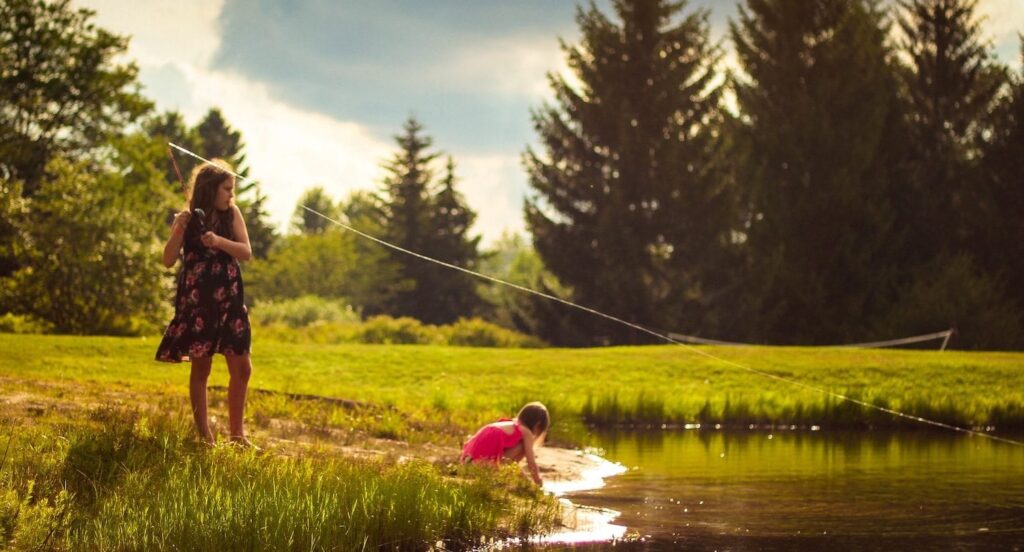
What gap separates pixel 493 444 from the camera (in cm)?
1087

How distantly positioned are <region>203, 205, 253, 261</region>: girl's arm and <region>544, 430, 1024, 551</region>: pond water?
334cm

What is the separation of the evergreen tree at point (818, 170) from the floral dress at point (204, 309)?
32040mm

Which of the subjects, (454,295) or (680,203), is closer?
(680,203)

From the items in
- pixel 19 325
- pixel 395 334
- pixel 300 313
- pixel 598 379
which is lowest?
pixel 598 379

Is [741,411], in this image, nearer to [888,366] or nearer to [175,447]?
[888,366]

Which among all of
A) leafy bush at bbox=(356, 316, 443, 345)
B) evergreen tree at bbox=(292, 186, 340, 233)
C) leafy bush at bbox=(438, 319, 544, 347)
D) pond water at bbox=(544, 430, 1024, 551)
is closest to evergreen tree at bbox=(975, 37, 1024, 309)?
leafy bush at bbox=(438, 319, 544, 347)

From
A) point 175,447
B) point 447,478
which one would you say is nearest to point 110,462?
point 175,447

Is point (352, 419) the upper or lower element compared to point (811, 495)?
upper

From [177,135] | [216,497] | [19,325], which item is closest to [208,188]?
[216,497]

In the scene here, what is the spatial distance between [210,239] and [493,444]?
3161 mm

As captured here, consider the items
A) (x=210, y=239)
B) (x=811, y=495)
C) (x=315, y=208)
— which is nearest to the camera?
(x=210, y=239)

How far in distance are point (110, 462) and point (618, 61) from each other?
3727 centimetres

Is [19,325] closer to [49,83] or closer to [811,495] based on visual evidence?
[49,83]

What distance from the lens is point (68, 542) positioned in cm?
668
